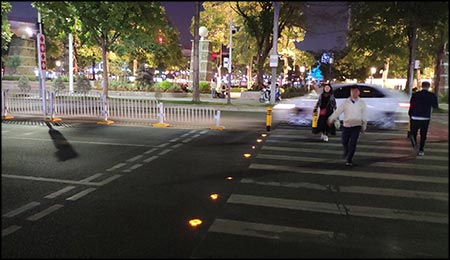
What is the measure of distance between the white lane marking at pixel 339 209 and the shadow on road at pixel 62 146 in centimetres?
488

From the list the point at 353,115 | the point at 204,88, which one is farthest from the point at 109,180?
the point at 204,88

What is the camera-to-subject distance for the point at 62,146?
10.4 metres

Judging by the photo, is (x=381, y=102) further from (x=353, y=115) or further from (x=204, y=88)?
(x=204, y=88)

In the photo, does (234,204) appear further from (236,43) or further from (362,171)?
(236,43)

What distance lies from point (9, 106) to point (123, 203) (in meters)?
14.5

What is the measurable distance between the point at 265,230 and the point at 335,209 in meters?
1.38

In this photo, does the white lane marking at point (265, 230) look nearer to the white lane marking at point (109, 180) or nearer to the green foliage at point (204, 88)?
the white lane marking at point (109, 180)

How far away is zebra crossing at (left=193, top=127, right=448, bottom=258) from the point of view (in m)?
4.10

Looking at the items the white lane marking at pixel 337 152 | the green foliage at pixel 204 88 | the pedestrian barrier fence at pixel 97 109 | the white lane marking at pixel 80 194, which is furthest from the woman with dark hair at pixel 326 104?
the green foliage at pixel 204 88

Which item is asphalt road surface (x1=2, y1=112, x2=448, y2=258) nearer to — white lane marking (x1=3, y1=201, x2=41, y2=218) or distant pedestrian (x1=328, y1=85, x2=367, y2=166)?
white lane marking (x1=3, y1=201, x2=41, y2=218)

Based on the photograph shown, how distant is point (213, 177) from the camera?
7211mm

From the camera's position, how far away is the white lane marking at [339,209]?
5234mm

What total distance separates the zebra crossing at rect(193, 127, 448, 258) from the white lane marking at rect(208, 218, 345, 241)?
0.01 metres

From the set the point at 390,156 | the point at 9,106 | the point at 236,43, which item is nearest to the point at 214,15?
the point at 236,43
